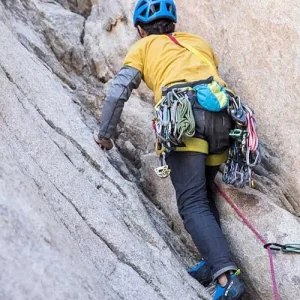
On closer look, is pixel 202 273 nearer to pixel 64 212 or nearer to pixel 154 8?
pixel 64 212

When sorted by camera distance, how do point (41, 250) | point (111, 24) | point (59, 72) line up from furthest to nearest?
point (111, 24)
point (59, 72)
point (41, 250)

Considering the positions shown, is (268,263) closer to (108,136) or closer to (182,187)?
(182,187)

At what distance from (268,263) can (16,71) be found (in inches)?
132

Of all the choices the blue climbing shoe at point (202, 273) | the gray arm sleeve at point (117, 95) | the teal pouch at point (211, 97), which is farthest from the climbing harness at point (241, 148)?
the gray arm sleeve at point (117, 95)

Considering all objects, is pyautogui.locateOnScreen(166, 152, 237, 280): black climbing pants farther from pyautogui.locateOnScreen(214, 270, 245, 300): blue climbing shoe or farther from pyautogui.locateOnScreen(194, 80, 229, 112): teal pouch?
pyautogui.locateOnScreen(194, 80, 229, 112): teal pouch

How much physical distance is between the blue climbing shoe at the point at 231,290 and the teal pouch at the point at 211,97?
1515mm

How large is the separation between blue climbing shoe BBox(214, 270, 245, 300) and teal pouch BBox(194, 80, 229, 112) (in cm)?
152

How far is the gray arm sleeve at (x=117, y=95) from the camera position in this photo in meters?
5.62

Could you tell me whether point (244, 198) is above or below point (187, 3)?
below

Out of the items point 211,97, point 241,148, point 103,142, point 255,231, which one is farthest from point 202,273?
point 103,142

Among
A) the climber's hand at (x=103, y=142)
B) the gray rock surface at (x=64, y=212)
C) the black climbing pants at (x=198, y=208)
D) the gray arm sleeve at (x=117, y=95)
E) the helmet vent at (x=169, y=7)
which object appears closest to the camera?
the gray rock surface at (x=64, y=212)

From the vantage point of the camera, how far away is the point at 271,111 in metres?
6.16

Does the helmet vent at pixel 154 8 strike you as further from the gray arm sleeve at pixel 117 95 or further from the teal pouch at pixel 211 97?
the teal pouch at pixel 211 97

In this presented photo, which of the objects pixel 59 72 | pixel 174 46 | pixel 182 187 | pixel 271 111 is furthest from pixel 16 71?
pixel 271 111
